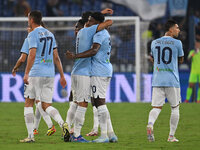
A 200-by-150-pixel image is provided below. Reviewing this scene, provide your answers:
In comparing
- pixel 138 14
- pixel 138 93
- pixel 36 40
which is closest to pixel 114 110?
pixel 138 93


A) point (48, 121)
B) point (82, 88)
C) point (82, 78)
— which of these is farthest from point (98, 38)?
point (48, 121)

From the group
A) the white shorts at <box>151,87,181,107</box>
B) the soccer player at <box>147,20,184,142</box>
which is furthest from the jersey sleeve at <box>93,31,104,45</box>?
the white shorts at <box>151,87,181,107</box>

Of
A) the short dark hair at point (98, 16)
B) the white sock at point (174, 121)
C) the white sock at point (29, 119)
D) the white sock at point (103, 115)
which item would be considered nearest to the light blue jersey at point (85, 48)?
the short dark hair at point (98, 16)

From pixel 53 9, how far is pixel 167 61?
1542cm

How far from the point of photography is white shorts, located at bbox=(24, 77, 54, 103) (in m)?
6.99

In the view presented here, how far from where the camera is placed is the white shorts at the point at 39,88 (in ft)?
22.9

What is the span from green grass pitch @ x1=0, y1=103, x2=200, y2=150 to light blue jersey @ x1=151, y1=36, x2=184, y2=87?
82 centimetres

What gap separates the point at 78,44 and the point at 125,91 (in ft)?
35.3

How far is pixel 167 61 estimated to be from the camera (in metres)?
7.40

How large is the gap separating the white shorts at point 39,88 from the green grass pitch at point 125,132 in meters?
0.61

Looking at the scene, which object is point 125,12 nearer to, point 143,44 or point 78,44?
point 143,44

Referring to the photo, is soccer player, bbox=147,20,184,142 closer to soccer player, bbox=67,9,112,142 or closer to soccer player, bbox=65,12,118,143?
soccer player, bbox=65,12,118,143

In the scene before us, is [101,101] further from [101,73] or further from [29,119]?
[29,119]

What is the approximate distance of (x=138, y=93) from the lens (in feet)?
56.6
